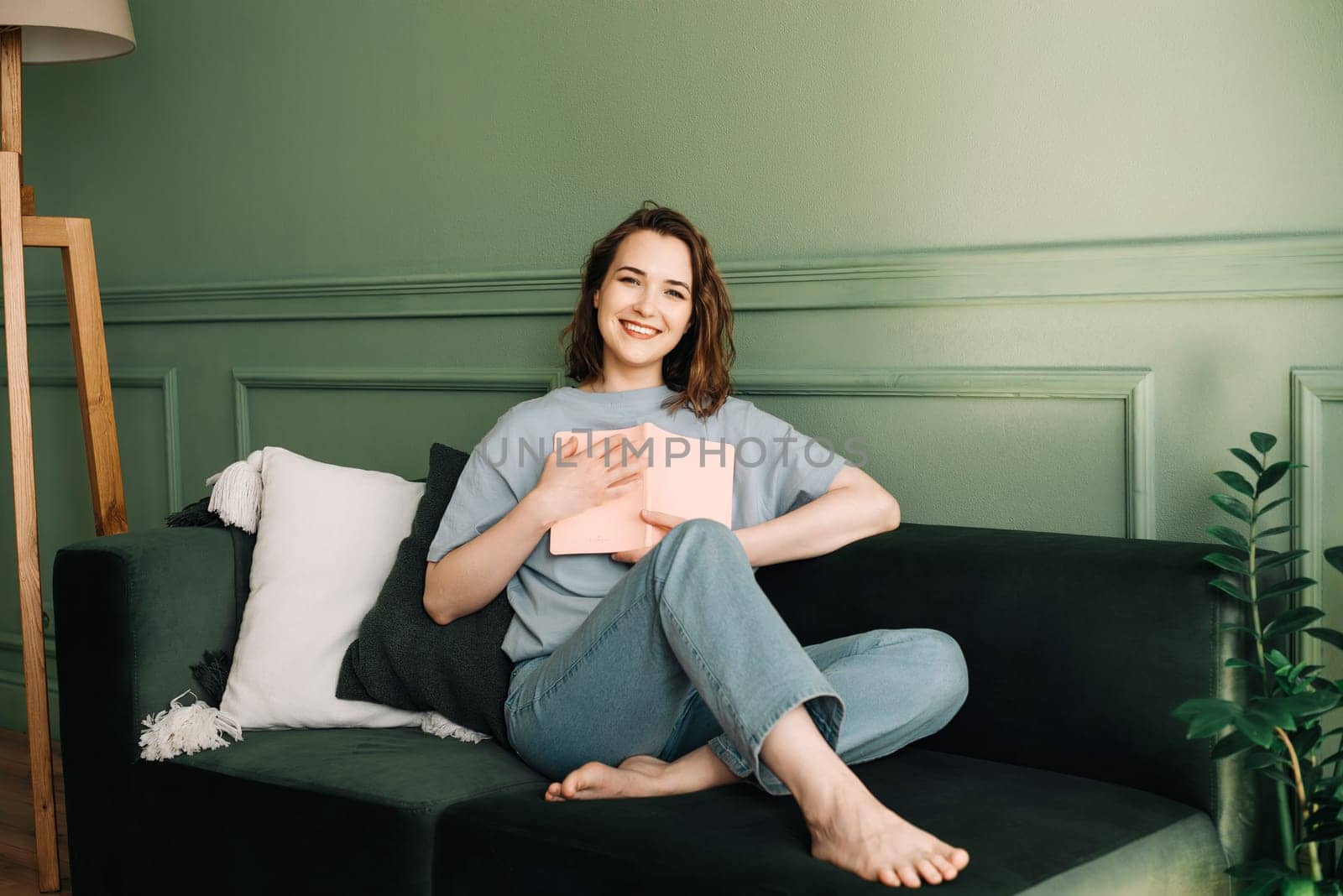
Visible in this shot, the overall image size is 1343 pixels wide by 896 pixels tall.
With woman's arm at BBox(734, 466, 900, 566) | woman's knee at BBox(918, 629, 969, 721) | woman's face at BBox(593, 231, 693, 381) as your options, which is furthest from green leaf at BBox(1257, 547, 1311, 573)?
woman's face at BBox(593, 231, 693, 381)

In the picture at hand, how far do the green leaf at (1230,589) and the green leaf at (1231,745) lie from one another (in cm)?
16

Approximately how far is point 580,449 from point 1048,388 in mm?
709

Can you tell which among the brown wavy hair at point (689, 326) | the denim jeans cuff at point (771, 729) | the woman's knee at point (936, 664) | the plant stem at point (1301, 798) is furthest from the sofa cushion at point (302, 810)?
the plant stem at point (1301, 798)

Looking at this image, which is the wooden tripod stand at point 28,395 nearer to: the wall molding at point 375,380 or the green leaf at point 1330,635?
the wall molding at point 375,380

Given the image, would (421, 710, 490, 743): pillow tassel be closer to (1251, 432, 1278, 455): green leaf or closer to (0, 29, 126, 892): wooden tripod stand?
(0, 29, 126, 892): wooden tripod stand

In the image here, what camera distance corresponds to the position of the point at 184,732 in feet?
5.75

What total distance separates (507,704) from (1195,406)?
3.42 feet

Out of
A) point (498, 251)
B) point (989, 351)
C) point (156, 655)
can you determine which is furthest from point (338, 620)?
point (989, 351)

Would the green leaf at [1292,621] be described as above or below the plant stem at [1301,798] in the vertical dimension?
above

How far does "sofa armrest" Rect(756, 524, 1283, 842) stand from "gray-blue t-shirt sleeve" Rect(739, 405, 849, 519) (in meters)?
0.12

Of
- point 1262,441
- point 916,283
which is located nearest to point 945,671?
point 1262,441

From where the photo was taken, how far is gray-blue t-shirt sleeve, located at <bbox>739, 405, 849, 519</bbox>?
1.82 metres

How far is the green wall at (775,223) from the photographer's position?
1760 millimetres

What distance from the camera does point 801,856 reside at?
1244 millimetres
